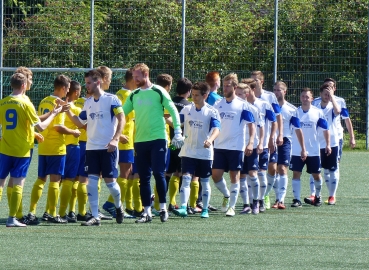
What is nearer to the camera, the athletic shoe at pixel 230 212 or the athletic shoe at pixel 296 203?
the athletic shoe at pixel 230 212

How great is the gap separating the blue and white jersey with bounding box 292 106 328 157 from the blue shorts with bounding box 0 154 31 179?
4.58 m

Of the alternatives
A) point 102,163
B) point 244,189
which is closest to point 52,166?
point 102,163

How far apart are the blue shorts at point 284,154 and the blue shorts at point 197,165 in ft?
6.61

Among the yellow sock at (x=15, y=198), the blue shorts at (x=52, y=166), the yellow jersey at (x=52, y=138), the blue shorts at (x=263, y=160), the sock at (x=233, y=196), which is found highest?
the yellow jersey at (x=52, y=138)

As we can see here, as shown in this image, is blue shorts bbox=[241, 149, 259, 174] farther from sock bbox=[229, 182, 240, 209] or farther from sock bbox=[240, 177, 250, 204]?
sock bbox=[229, 182, 240, 209]

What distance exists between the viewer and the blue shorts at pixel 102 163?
412 inches

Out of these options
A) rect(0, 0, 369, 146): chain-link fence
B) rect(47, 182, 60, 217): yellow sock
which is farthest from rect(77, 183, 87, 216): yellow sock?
rect(0, 0, 369, 146): chain-link fence

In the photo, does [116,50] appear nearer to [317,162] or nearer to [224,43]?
[224,43]

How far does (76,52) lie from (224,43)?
3.78 metres

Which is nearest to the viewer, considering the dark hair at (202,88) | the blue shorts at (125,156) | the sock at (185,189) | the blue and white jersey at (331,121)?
the sock at (185,189)

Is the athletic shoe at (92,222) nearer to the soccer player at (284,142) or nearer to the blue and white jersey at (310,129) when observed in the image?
the soccer player at (284,142)

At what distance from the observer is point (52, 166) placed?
10.7m

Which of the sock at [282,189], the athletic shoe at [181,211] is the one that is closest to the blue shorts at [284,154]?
the sock at [282,189]

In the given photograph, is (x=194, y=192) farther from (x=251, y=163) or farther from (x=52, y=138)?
(x=52, y=138)
